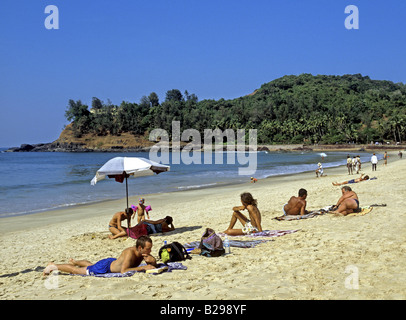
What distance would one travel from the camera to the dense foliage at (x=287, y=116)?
10962 cm

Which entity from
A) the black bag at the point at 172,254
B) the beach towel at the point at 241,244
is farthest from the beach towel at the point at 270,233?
the black bag at the point at 172,254

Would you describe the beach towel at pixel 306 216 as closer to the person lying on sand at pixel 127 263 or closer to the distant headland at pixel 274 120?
the person lying on sand at pixel 127 263

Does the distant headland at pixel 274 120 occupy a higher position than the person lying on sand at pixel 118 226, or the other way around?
the distant headland at pixel 274 120

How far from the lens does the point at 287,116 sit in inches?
5615

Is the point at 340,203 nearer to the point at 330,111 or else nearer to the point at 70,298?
the point at 70,298

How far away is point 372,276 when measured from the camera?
16.8ft

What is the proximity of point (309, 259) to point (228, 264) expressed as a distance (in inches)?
53.8

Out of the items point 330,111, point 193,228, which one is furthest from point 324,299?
point 330,111

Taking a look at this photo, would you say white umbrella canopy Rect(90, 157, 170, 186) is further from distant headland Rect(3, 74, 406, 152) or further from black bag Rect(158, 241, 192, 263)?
distant headland Rect(3, 74, 406, 152)

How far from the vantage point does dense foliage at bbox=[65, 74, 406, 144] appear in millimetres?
109625

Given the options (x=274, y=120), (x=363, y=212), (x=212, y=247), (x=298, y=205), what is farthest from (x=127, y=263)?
(x=274, y=120)

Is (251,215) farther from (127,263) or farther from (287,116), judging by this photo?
(287,116)

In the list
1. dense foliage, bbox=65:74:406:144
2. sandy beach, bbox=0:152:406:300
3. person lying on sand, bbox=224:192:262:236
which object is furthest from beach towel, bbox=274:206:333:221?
dense foliage, bbox=65:74:406:144

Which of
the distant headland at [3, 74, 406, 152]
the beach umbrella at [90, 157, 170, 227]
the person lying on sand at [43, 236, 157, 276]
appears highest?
the distant headland at [3, 74, 406, 152]
